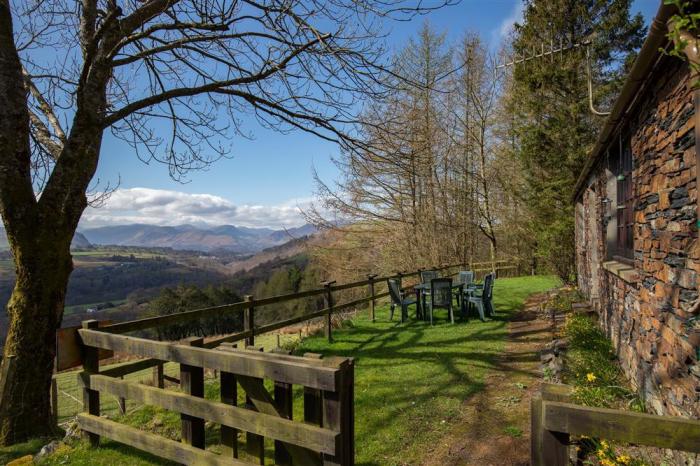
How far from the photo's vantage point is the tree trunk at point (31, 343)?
3971 millimetres

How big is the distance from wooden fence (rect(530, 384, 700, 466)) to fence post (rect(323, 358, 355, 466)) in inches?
38.3

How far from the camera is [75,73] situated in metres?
6.11

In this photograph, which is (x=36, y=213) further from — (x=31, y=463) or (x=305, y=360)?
(x=305, y=360)

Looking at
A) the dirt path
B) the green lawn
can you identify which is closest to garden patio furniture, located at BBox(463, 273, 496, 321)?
the green lawn

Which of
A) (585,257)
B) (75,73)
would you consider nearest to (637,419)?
(75,73)

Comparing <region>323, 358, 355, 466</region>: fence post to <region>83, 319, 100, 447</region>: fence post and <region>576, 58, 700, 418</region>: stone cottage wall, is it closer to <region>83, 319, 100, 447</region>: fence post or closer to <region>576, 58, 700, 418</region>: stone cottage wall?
<region>576, 58, 700, 418</region>: stone cottage wall

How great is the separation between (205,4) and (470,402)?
5720 millimetres

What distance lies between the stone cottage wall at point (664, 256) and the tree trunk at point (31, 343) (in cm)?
547

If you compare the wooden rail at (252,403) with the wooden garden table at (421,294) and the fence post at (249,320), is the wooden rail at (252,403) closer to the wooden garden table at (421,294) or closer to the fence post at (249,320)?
the fence post at (249,320)

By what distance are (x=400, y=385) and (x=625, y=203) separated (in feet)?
13.0

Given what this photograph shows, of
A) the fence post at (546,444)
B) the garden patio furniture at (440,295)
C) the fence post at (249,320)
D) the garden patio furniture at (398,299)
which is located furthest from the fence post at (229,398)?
the garden patio furniture at (398,299)

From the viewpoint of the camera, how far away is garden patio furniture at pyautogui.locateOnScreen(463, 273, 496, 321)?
9078 mm

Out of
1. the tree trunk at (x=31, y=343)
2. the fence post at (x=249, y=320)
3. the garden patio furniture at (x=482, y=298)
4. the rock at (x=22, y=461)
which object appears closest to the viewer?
the rock at (x=22, y=461)

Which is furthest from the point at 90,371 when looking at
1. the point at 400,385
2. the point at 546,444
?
the point at 546,444
